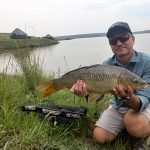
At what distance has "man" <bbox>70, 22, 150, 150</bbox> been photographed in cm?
334

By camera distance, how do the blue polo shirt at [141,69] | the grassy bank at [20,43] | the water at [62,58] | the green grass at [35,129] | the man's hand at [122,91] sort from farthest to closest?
the grassy bank at [20,43] < the water at [62,58] < the blue polo shirt at [141,69] < the green grass at [35,129] < the man's hand at [122,91]

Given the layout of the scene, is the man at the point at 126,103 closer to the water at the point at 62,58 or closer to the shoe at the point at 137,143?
the shoe at the point at 137,143

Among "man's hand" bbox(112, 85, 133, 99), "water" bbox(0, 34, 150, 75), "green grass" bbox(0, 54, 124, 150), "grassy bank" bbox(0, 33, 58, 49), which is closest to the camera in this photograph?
"man's hand" bbox(112, 85, 133, 99)

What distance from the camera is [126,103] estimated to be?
11.6 ft

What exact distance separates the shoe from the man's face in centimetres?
82

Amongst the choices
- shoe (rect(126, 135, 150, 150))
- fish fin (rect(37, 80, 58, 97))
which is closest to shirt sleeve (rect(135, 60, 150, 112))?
shoe (rect(126, 135, 150, 150))

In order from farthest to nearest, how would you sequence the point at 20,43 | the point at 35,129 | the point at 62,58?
the point at 62,58 < the point at 20,43 < the point at 35,129

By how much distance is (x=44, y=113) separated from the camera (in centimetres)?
382

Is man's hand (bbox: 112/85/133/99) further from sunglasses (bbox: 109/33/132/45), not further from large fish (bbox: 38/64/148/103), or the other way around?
sunglasses (bbox: 109/33/132/45)

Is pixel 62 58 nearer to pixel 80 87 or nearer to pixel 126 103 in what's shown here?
pixel 126 103

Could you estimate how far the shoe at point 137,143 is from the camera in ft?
11.7

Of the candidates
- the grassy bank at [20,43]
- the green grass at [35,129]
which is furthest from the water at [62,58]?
the green grass at [35,129]

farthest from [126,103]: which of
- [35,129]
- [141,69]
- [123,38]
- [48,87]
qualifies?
[35,129]

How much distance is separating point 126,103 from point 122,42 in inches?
22.3
